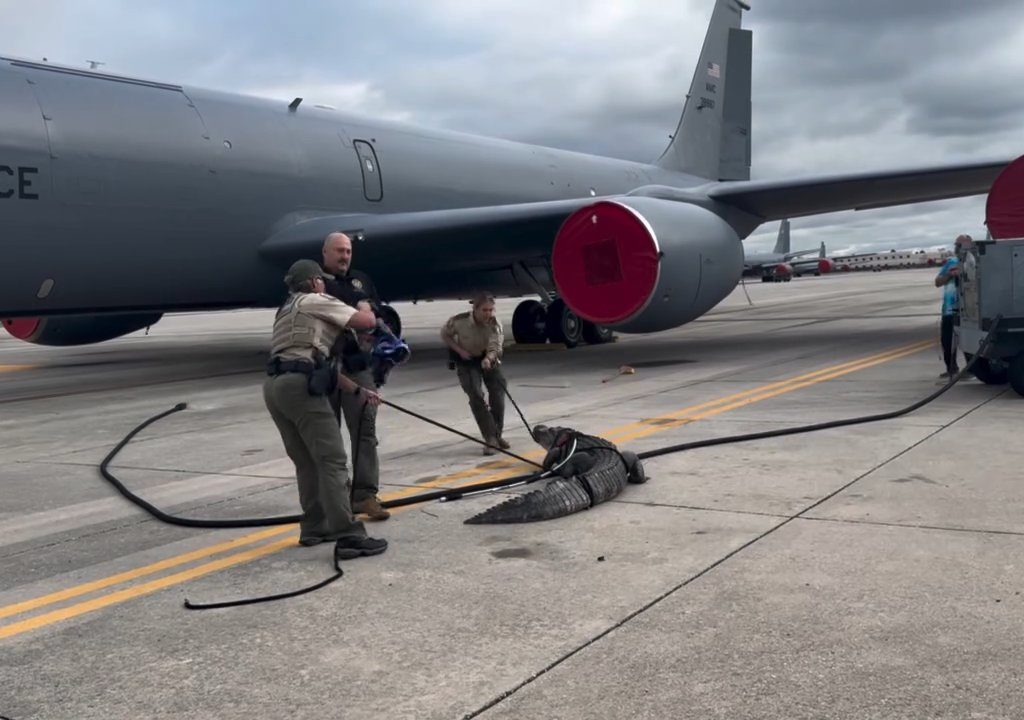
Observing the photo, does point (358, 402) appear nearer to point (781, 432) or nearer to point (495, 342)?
point (495, 342)

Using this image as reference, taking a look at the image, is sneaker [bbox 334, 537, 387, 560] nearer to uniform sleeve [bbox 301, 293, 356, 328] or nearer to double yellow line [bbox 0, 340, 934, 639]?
double yellow line [bbox 0, 340, 934, 639]

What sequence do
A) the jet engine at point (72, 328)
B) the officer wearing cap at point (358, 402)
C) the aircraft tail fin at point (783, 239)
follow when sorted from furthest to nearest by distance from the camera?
the aircraft tail fin at point (783, 239), the jet engine at point (72, 328), the officer wearing cap at point (358, 402)

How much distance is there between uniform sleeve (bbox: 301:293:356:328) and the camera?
4.49 m

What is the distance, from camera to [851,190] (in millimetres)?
14281

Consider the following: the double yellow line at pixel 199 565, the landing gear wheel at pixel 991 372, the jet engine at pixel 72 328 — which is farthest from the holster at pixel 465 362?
the jet engine at pixel 72 328

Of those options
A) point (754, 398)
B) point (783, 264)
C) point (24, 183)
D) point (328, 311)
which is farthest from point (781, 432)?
point (783, 264)

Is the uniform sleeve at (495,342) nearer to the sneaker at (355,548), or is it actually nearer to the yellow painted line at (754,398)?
the yellow painted line at (754,398)

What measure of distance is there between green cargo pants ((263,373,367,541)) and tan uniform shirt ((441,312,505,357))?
245 centimetres

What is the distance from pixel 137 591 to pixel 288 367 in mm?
1165

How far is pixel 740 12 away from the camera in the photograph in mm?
20766

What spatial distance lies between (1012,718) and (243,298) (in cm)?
1122

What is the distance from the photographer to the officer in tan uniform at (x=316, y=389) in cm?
449

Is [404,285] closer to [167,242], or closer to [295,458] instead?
[167,242]

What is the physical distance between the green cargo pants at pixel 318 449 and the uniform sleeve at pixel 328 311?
0.97 feet
